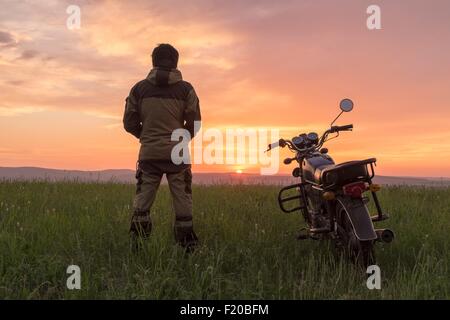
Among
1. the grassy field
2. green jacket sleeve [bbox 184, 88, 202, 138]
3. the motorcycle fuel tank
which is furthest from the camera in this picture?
Answer: green jacket sleeve [bbox 184, 88, 202, 138]

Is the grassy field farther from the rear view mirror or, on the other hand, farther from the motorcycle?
the rear view mirror

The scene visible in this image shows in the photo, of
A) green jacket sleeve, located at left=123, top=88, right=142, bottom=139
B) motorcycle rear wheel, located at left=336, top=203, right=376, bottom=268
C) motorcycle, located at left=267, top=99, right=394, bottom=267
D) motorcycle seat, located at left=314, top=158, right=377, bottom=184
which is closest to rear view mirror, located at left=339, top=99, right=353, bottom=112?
motorcycle, located at left=267, top=99, right=394, bottom=267

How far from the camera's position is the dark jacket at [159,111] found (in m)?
6.14

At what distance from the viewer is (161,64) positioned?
6.26m

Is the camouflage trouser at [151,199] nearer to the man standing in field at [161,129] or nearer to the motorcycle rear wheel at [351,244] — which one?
the man standing in field at [161,129]

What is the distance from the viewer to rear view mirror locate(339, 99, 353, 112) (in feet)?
20.3

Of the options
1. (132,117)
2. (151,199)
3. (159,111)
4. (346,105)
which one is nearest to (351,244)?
(346,105)

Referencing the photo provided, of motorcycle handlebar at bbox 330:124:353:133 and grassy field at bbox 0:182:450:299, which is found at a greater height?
motorcycle handlebar at bbox 330:124:353:133

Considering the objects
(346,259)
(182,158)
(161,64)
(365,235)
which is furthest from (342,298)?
(161,64)

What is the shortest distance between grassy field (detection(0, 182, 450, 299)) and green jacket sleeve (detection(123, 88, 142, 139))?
4.78 feet

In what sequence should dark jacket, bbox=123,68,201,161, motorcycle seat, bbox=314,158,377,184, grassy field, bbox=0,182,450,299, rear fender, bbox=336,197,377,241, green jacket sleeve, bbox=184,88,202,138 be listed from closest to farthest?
grassy field, bbox=0,182,450,299 < rear fender, bbox=336,197,377,241 < motorcycle seat, bbox=314,158,377,184 < dark jacket, bbox=123,68,201,161 < green jacket sleeve, bbox=184,88,202,138

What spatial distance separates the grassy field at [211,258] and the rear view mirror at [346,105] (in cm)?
195

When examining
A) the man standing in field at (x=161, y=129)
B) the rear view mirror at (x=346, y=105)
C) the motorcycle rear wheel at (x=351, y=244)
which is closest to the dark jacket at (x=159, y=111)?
the man standing in field at (x=161, y=129)

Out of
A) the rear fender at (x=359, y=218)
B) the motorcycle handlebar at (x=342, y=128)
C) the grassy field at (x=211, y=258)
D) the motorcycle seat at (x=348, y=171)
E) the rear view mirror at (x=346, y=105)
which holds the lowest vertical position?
the grassy field at (x=211, y=258)
